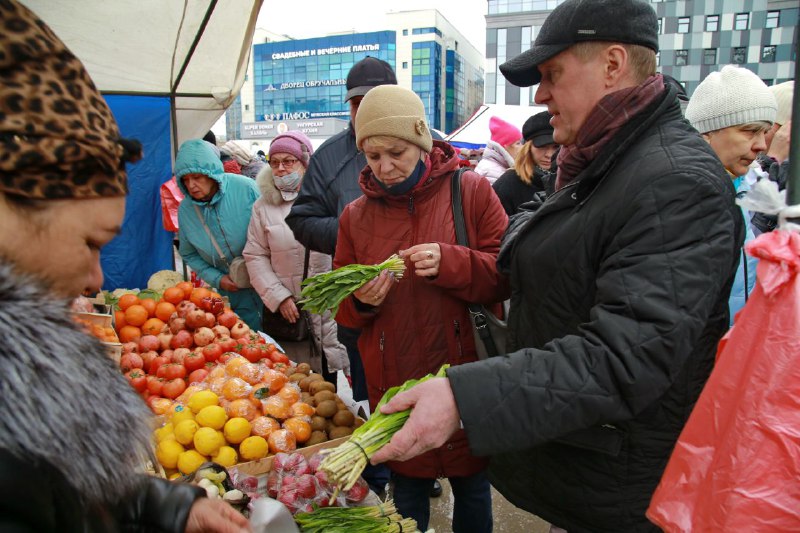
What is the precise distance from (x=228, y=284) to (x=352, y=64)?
3064 inches

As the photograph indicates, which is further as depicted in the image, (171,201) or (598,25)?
(171,201)

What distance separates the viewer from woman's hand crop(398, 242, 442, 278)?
206 centimetres

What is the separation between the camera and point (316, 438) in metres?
2.80

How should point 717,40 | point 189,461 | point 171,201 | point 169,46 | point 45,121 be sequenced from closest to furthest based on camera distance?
point 45,121 < point 189,461 < point 169,46 < point 171,201 < point 717,40

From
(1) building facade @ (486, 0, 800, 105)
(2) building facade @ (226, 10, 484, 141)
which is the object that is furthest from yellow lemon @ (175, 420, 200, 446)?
(2) building facade @ (226, 10, 484, 141)

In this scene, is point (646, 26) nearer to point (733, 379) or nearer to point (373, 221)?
point (733, 379)

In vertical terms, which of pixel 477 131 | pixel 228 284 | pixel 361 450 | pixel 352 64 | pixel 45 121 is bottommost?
pixel 228 284

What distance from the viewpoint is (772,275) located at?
1054 millimetres

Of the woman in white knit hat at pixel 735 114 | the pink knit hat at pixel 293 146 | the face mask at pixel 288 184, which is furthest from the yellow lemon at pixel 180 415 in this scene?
the woman in white knit hat at pixel 735 114

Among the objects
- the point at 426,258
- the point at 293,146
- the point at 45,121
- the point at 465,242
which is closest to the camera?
the point at 45,121

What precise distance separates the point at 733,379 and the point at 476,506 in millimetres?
1611

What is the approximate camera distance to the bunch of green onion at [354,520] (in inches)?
79.0

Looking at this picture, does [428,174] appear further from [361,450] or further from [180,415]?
[180,415]

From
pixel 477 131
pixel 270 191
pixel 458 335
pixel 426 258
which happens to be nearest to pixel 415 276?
pixel 426 258
